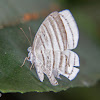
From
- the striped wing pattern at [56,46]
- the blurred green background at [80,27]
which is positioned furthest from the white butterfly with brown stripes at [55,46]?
the blurred green background at [80,27]

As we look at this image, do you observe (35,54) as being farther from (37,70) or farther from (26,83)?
(26,83)

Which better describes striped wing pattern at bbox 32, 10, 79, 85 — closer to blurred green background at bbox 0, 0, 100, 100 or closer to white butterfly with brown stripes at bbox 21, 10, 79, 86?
white butterfly with brown stripes at bbox 21, 10, 79, 86

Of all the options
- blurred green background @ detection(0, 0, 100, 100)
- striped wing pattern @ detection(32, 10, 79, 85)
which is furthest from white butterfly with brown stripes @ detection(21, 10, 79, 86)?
blurred green background @ detection(0, 0, 100, 100)

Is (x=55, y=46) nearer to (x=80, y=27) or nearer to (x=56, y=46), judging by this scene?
→ (x=56, y=46)

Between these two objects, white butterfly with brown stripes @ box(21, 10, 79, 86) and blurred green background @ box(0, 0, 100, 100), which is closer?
white butterfly with brown stripes @ box(21, 10, 79, 86)

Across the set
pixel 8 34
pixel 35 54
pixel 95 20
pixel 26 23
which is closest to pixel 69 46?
pixel 35 54

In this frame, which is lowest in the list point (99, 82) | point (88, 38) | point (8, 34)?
point (99, 82)
